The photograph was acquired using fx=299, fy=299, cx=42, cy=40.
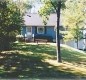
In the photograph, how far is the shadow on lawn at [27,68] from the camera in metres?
17.5

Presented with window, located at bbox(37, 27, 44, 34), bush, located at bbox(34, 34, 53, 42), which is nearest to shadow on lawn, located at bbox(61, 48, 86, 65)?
bush, located at bbox(34, 34, 53, 42)

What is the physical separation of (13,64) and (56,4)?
534cm

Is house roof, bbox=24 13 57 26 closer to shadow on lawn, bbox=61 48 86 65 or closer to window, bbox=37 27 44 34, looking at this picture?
window, bbox=37 27 44 34

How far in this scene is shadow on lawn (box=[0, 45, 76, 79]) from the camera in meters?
17.5

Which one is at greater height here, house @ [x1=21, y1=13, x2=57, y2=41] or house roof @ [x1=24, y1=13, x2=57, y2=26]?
house roof @ [x1=24, y1=13, x2=57, y2=26]

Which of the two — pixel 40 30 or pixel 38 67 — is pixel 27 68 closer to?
pixel 38 67

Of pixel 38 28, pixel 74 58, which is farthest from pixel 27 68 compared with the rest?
pixel 38 28

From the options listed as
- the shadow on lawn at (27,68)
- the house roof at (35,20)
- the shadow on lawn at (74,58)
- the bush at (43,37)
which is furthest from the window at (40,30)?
the shadow on lawn at (27,68)

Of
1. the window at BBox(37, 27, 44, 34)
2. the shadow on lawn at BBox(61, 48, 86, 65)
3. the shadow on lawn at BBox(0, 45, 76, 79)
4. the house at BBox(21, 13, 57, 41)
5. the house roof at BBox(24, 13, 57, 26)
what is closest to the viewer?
the shadow on lawn at BBox(0, 45, 76, 79)

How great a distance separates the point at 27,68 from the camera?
19.3 metres

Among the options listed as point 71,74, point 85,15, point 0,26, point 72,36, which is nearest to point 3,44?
point 0,26

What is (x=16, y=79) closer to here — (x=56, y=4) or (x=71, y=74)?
(x=71, y=74)

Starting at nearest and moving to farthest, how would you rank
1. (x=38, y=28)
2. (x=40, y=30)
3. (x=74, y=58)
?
(x=74, y=58), (x=40, y=30), (x=38, y=28)

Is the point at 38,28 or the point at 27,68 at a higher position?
the point at 38,28
